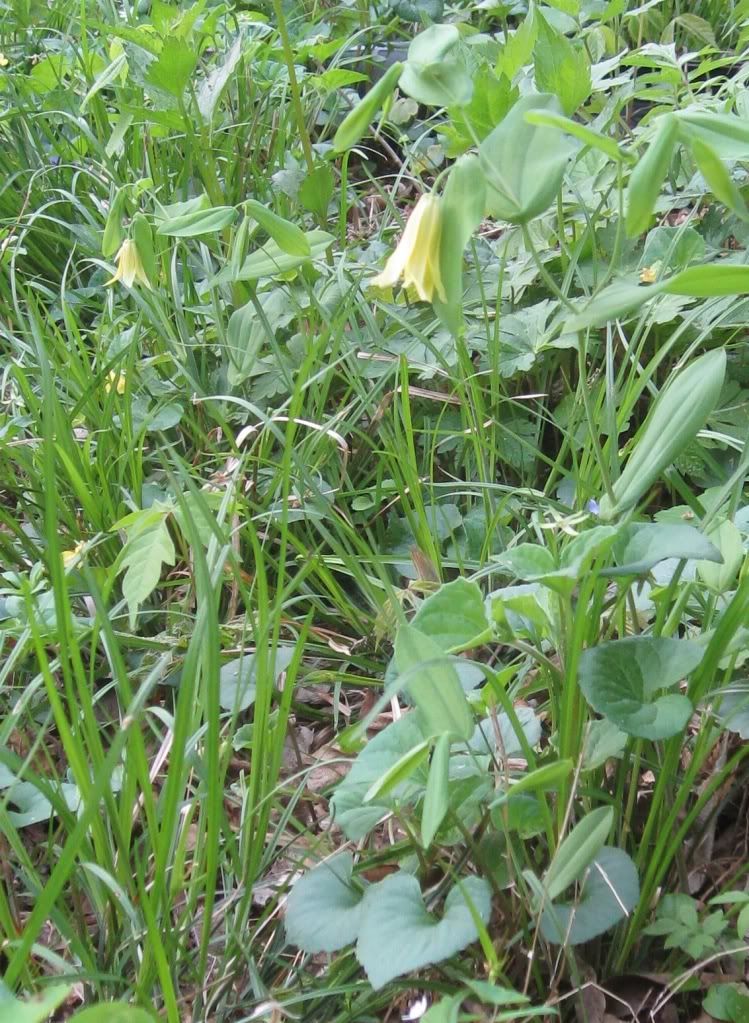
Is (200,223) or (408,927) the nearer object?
(408,927)

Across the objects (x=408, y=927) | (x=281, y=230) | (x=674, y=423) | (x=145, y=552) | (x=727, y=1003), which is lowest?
(x=727, y=1003)

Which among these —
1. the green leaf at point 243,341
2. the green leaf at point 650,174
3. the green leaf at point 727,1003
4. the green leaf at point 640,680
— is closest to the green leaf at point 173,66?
the green leaf at point 243,341

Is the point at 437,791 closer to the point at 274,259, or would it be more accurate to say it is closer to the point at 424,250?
the point at 424,250

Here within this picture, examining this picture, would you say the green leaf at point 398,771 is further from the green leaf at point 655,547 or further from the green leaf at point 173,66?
the green leaf at point 173,66

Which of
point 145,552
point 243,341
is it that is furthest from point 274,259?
point 145,552

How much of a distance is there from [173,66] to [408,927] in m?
1.15

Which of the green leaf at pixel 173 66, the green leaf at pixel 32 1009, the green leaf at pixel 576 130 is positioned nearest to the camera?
the green leaf at pixel 32 1009

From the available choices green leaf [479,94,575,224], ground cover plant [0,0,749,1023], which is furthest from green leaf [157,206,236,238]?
green leaf [479,94,575,224]

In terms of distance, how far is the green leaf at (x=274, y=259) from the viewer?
94 centimetres

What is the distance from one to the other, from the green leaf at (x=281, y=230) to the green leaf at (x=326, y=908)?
0.55 meters

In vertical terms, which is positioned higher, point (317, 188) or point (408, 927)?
point (317, 188)

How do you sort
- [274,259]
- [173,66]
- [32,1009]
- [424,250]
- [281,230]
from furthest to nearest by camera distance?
[173,66] → [274,259] → [281,230] → [424,250] → [32,1009]

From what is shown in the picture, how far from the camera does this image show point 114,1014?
48 cm

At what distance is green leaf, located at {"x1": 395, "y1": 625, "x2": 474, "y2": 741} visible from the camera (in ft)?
1.85
